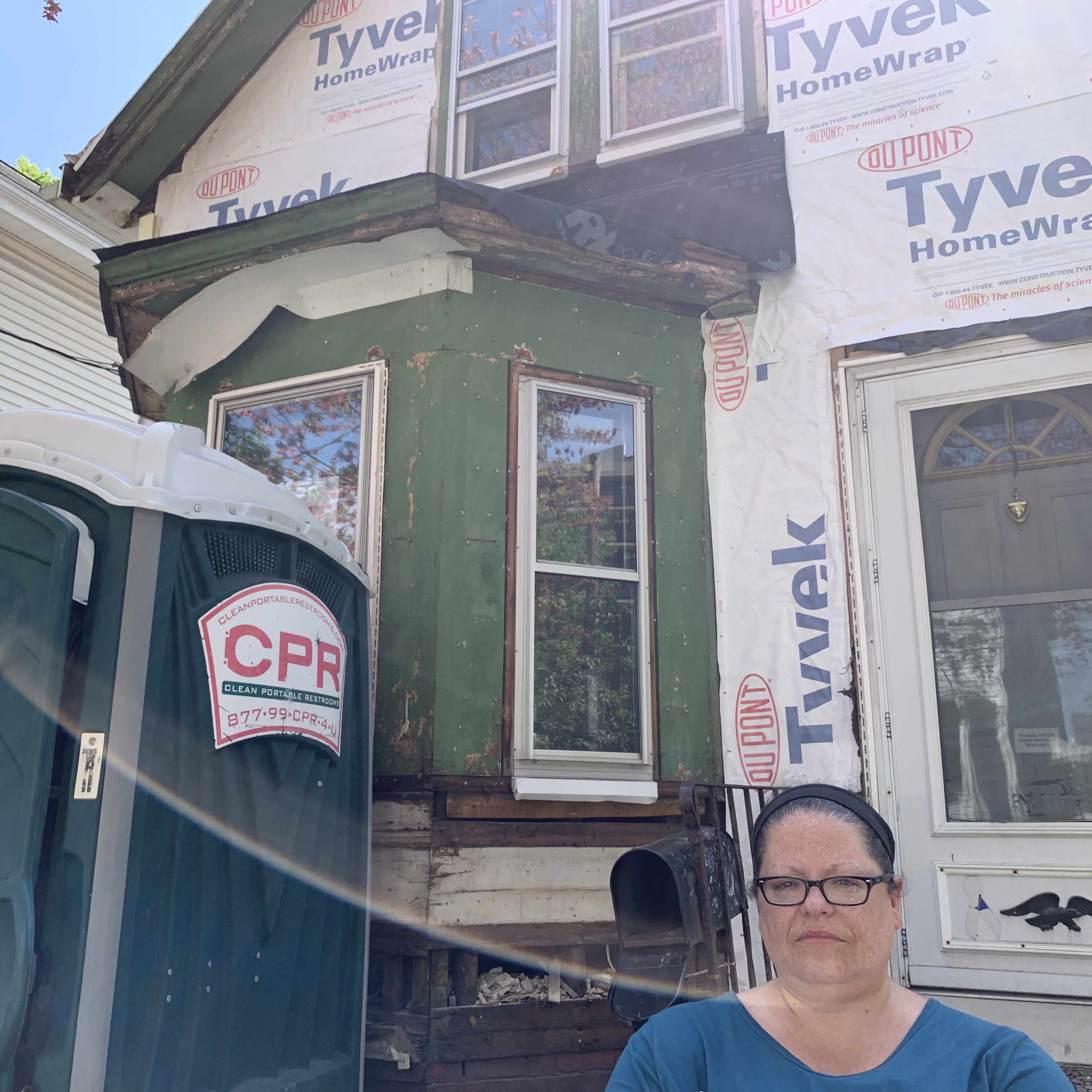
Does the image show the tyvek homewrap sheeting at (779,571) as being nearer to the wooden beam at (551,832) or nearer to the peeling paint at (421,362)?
the wooden beam at (551,832)

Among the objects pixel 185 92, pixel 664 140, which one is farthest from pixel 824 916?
pixel 185 92

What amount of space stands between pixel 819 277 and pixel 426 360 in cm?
209

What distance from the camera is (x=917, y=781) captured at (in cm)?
474

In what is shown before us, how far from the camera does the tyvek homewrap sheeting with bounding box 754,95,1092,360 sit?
16.2 ft

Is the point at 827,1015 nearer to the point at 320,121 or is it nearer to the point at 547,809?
the point at 547,809

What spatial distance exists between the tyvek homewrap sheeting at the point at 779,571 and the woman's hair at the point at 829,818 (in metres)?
2.92

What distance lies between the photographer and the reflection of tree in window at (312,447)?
535cm

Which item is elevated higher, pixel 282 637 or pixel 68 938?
pixel 282 637

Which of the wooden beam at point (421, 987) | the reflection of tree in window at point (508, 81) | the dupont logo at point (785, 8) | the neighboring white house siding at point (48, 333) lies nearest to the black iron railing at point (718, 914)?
the wooden beam at point (421, 987)

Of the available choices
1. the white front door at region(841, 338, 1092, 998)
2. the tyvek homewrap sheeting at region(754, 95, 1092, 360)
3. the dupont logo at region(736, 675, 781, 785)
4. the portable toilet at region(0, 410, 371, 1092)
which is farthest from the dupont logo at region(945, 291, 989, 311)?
the portable toilet at region(0, 410, 371, 1092)

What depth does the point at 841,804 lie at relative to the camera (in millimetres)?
2080

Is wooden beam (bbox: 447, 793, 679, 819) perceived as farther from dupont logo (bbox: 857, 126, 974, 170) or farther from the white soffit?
dupont logo (bbox: 857, 126, 974, 170)

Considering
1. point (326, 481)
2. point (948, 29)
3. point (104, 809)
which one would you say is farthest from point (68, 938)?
point (948, 29)

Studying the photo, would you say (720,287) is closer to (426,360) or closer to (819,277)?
(819,277)
